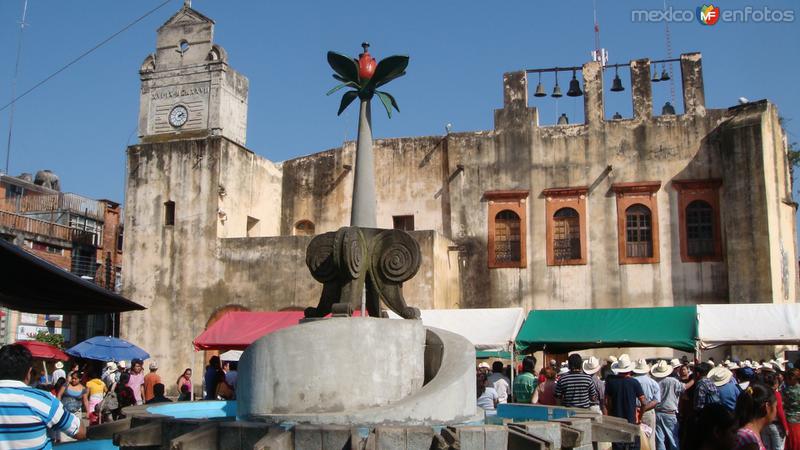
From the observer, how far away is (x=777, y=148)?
22.9 m

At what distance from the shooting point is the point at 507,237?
79.0 ft

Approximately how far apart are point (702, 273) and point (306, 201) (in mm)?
12338

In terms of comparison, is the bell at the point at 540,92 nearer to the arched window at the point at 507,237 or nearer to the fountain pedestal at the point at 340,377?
the arched window at the point at 507,237

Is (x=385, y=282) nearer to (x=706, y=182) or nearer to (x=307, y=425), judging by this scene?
(x=307, y=425)

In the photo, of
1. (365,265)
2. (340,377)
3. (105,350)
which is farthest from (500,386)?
(105,350)

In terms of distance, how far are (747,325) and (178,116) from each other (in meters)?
17.6

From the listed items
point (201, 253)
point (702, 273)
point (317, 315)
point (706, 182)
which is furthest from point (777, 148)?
point (317, 315)

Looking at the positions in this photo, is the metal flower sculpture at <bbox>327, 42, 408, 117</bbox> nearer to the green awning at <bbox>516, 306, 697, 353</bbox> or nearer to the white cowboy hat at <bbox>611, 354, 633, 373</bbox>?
the white cowboy hat at <bbox>611, 354, 633, 373</bbox>

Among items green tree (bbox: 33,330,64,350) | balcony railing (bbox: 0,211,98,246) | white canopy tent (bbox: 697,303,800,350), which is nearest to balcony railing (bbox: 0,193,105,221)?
balcony railing (bbox: 0,211,98,246)

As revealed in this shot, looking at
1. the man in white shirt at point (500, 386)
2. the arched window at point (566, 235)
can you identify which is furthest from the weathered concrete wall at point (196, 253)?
the man in white shirt at point (500, 386)

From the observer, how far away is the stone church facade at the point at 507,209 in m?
22.4

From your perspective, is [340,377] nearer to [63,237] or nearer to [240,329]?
[240,329]

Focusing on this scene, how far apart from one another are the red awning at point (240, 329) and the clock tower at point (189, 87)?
7.89 metres

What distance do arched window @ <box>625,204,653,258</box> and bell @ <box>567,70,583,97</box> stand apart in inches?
149
